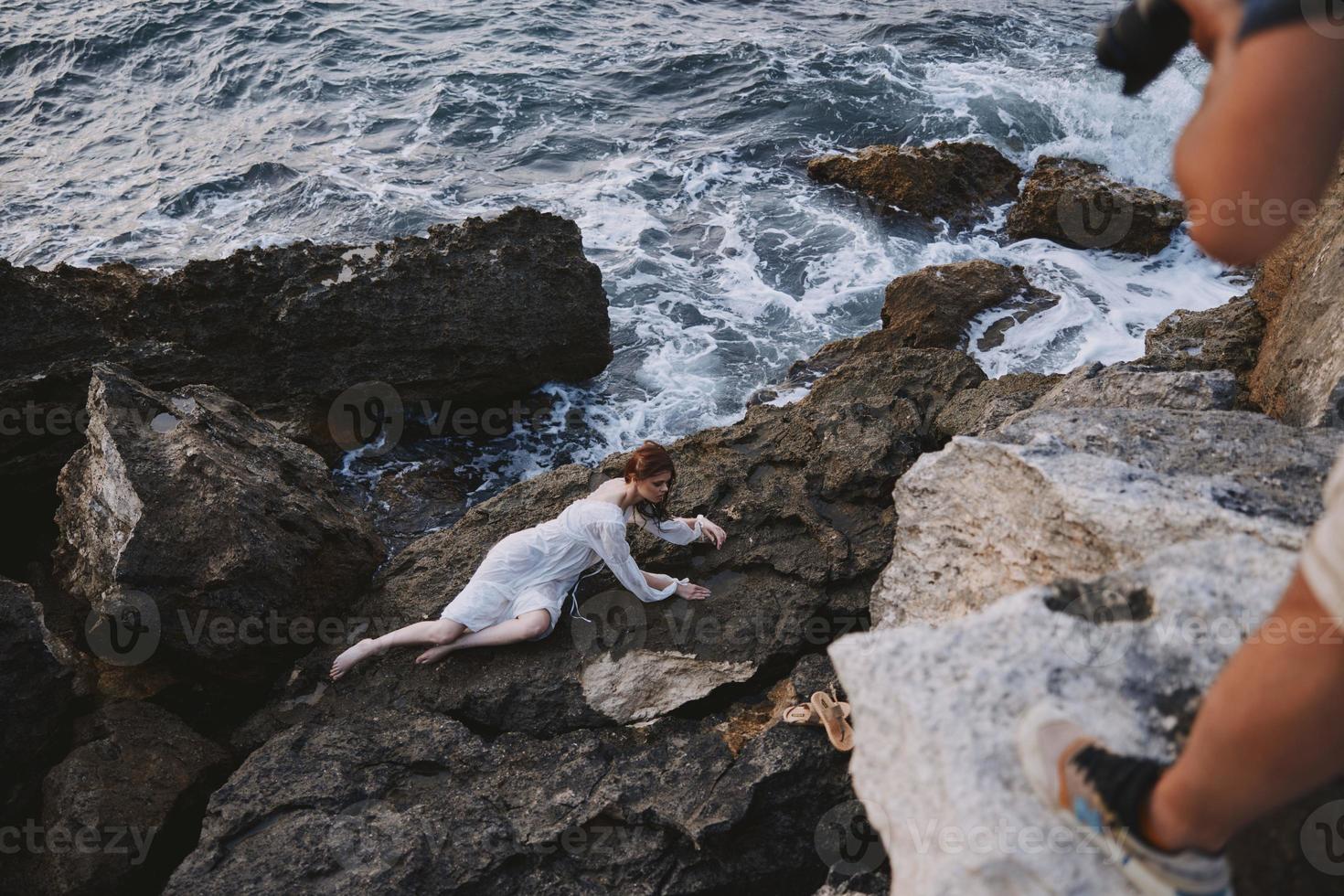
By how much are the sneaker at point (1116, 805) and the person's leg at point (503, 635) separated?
315 cm

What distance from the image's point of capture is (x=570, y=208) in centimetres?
1296

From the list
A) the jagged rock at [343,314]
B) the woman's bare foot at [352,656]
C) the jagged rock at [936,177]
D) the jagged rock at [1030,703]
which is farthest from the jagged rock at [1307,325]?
the jagged rock at [936,177]

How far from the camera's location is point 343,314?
25.5 ft

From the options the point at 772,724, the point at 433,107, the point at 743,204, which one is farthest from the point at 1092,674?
the point at 433,107

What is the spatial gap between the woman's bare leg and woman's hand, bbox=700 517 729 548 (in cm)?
144

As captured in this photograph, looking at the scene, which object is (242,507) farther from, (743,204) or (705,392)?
(743,204)

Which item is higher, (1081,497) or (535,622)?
(1081,497)

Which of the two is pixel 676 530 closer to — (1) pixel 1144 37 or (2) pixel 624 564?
(2) pixel 624 564

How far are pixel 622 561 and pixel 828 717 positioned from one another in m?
1.44

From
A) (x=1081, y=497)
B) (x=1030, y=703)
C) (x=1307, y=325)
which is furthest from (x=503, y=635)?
(x=1307, y=325)

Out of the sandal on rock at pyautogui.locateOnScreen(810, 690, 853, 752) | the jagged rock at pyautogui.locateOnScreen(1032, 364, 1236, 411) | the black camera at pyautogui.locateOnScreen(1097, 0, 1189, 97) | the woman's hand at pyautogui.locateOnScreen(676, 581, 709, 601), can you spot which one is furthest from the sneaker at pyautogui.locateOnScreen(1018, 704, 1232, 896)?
the woman's hand at pyautogui.locateOnScreen(676, 581, 709, 601)

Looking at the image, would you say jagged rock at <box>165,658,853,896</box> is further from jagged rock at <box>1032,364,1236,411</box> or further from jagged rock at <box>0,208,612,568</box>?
jagged rock at <box>0,208,612,568</box>

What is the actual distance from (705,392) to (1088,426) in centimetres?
569

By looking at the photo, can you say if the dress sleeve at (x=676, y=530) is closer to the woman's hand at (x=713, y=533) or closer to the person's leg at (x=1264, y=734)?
the woman's hand at (x=713, y=533)
